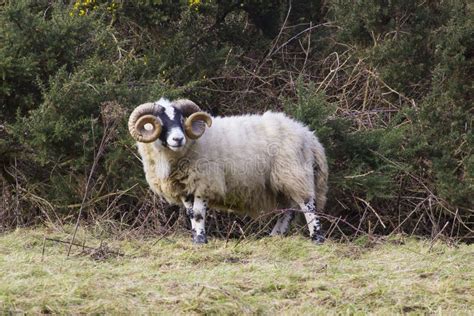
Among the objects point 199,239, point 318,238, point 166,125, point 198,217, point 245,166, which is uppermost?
point 166,125

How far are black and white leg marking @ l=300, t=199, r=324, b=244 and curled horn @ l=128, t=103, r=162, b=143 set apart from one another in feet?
6.63

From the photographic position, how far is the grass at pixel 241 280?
22.3 feet

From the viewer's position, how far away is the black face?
977 centimetres

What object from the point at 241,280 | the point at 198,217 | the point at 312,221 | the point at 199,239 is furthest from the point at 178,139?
the point at 241,280

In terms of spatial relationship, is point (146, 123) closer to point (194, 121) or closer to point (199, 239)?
point (194, 121)

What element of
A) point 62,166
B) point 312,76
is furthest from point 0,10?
point 312,76

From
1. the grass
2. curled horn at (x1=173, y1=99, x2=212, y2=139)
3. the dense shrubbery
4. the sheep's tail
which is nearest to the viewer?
the grass

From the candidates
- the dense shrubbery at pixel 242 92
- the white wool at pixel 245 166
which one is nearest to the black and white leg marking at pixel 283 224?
the white wool at pixel 245 166

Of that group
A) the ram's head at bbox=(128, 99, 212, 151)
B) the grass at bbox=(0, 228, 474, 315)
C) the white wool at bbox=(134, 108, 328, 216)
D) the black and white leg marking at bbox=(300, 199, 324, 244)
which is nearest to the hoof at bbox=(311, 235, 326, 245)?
the black and white leg marking at bbox=(300, 199, 324, 244)

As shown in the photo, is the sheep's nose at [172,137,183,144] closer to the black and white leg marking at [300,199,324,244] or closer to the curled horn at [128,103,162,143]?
the curled horn at [128,103,162,143]

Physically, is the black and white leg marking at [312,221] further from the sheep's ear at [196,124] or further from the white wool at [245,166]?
the sheep's ear at [196,124]

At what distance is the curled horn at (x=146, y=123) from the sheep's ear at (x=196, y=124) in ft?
1.02

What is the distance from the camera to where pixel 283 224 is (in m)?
11.1

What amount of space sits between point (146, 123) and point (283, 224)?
7.26 ft
